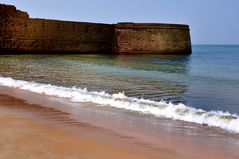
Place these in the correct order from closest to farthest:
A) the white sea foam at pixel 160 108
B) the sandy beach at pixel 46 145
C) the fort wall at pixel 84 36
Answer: the sandy beach at pixel 46 145 → the white sea foam at pixel 160 108 → the fort wall at pixel 84 36

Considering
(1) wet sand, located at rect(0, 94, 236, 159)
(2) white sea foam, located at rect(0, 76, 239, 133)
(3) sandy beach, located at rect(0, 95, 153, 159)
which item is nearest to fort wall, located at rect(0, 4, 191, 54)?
(2) white sea foam, located at rect(0, 76, 239, 133)

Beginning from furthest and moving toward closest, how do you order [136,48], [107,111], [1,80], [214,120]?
1. [136,48]
2. [1,80]
3. [107,111]
4. [214,120]

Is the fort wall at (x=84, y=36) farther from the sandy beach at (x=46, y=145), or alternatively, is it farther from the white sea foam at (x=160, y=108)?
the sandy beach at (x=46, y=145)

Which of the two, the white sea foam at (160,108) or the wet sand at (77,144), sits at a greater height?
the white sea foam at (160,108)

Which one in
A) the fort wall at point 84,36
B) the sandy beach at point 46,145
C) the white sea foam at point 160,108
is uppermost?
the fort wall at point 84,36

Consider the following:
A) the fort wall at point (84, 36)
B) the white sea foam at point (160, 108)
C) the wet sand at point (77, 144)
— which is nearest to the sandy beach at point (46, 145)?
the wet sand at point (77, 144)

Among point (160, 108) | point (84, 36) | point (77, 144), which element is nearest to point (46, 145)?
point (77, 144)

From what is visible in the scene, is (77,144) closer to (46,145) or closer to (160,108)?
(46,145)

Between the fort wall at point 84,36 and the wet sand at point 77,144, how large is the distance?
23.3m

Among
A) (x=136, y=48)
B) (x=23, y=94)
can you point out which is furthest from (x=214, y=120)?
(x=136, y=48)

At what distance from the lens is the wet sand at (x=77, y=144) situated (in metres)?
3.43

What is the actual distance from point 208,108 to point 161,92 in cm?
212

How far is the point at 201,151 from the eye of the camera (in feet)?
12.1

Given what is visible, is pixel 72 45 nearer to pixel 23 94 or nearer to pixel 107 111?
pixel 23 94
